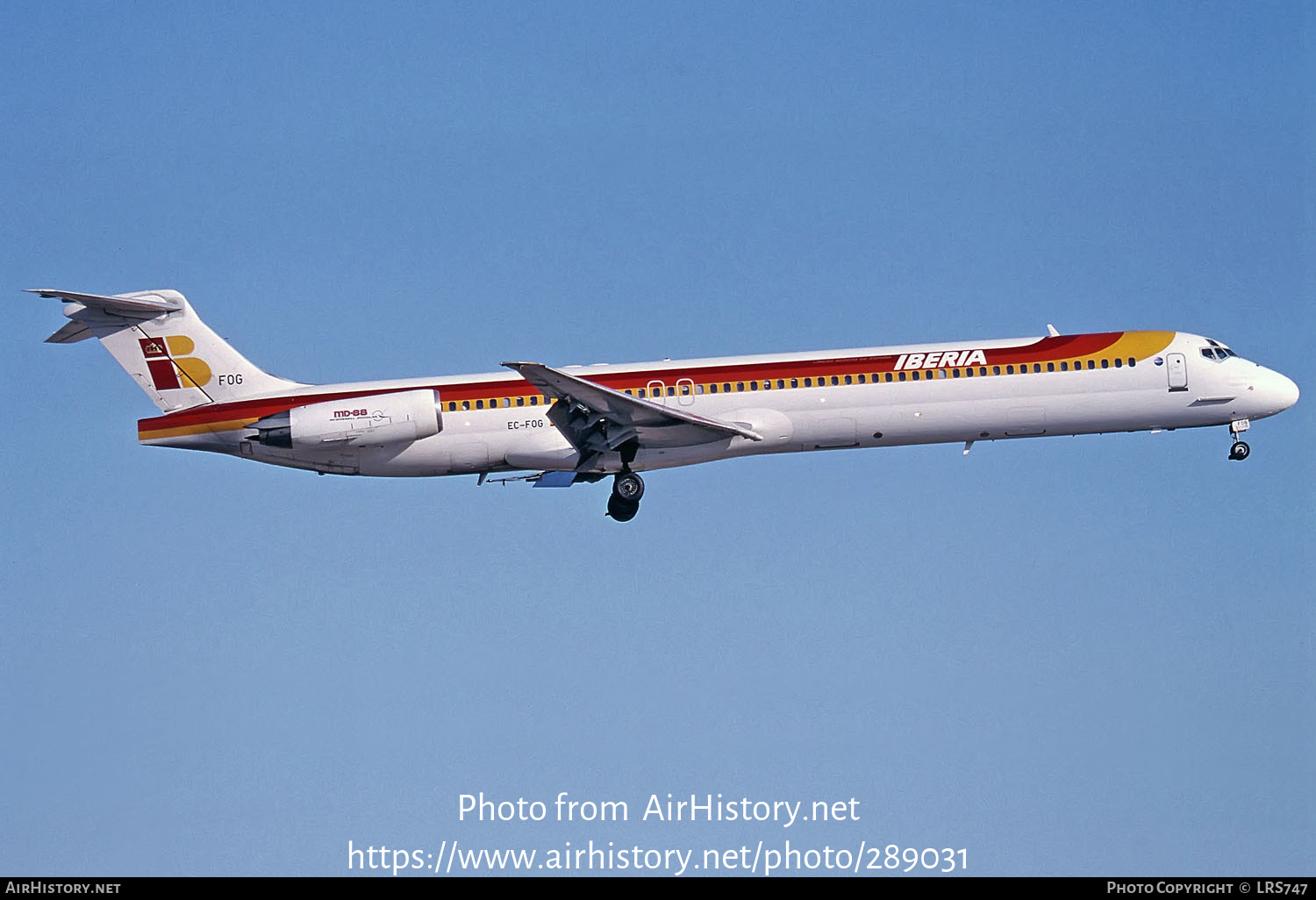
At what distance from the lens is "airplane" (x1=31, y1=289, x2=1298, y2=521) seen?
1479 inches

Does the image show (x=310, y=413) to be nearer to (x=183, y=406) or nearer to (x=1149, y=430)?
(x=183, y=406)

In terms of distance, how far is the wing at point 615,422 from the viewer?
36.0 m

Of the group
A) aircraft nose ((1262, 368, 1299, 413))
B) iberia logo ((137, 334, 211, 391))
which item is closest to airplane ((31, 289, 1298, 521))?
iberia logo ((137, 334, 211, 391))

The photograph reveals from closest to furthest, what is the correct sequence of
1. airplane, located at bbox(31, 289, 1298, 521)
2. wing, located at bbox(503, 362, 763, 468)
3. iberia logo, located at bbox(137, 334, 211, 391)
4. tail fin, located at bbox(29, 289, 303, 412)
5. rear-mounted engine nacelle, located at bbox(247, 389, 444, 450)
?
1. wing, located at bbox(503, 362, 763, 468)
2. rear-mounted engine nacelle, located at bbox(247, 389, 444, 450)
3. airplane, located at bbox(31, 289, 1298, 521)
4. tail fin, located at bbox(29, 289, 303, 412)
5. iberia logo, located at bbox(137, 334, 211, 391)

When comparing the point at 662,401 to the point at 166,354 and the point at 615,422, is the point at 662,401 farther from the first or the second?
the point at 166,354

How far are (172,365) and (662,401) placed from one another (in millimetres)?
11679

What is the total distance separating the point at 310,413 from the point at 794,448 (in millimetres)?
11219

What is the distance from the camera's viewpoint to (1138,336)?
3900cm

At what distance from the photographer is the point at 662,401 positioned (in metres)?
38.0

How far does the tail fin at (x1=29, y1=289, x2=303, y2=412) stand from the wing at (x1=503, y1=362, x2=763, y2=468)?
7076mm

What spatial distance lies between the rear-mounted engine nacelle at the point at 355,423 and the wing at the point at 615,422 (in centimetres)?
253

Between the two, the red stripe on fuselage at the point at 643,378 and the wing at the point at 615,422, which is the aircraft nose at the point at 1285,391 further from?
the wing at the point at 615,422

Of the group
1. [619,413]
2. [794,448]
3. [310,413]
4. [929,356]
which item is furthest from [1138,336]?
[310,413]

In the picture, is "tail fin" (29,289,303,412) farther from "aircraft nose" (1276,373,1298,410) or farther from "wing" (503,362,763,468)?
"aircraft nose" (1276,373,1298,410)
